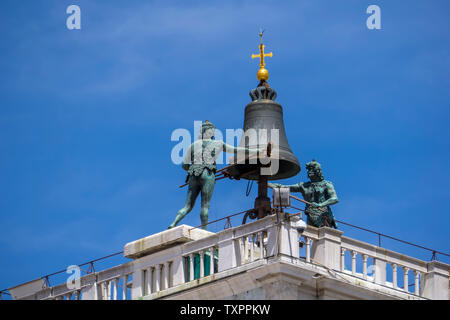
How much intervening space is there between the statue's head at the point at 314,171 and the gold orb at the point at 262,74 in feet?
7.69

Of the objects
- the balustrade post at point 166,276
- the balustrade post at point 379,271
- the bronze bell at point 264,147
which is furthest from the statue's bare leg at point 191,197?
A: the balustrade post at point 379,271

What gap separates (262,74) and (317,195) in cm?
314

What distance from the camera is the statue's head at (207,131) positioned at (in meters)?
37.2

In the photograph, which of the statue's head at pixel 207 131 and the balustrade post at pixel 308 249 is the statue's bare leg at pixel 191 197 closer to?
the statue's head at pixel 207 131

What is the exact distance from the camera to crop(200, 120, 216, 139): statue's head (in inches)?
1463

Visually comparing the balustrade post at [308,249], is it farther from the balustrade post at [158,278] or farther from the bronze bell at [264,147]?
the balustrade post at [158,278]

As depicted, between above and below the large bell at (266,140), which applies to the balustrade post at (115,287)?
below

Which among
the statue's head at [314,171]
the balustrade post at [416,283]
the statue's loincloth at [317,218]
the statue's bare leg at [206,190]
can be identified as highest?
the statue's head at [314,171]

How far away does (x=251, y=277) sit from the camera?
3272 centimetres

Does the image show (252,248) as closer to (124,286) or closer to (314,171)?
(124,286)

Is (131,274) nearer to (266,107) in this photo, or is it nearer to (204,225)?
(204,225)

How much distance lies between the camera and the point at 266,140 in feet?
124

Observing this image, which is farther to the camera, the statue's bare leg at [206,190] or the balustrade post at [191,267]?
the statue's bare leg at [206,190]

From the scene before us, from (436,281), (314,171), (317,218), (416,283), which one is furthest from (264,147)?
(436,281)
